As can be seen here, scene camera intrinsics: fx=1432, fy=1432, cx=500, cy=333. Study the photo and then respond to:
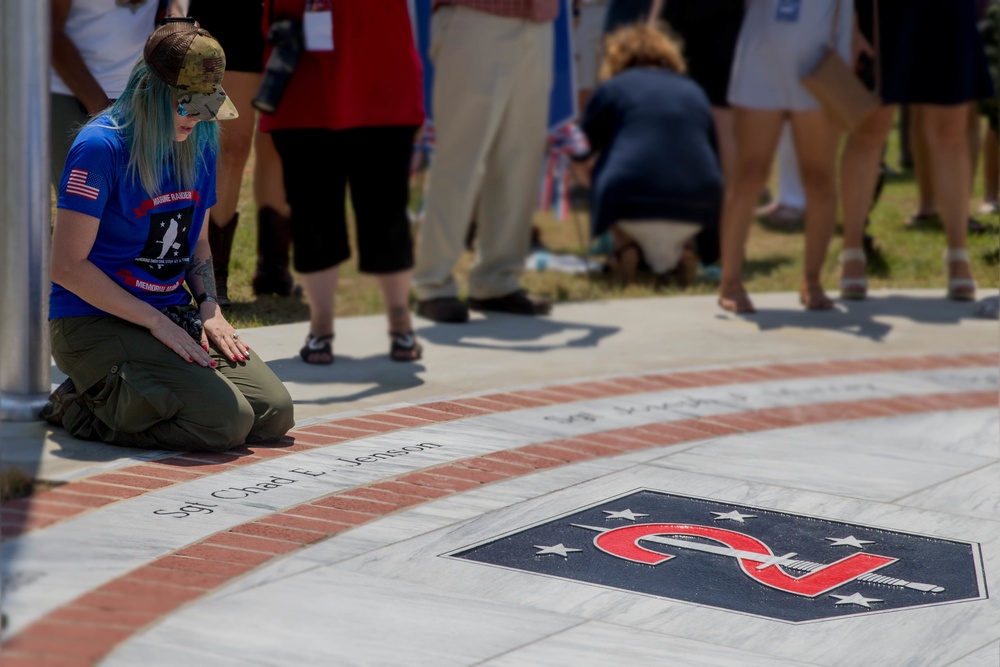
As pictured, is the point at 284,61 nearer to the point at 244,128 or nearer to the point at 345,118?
the point at 244,128

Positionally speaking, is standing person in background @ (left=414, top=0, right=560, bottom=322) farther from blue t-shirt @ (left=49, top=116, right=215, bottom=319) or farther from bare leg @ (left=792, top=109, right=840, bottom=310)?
blue t-shirt @ (left=49, top=116, right=215, bottom=319)

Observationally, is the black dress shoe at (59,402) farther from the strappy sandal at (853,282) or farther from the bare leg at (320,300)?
the strappy sandal at (853,282)

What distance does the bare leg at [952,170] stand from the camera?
662 centimetres

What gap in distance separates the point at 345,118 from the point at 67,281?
3.18 feet

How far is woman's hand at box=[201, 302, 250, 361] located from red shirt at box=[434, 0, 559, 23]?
111 inches

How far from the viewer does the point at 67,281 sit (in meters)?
3.12

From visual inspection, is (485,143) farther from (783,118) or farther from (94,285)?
(94,285)

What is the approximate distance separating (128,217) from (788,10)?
152 inches

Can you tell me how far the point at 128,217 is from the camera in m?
3.06

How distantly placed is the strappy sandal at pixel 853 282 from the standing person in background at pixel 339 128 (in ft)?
9.70

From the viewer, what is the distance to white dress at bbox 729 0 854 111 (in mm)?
6152

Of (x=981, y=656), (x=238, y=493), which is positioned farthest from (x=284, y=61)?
(x=981, y=656)

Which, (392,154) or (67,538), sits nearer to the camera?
(67,538)

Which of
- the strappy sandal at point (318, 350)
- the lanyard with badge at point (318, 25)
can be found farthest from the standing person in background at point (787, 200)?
the lanyard with badge at point (318, 25)
